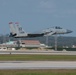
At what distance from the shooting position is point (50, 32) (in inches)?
6324

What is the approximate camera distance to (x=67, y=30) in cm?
16150

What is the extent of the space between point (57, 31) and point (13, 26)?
23.7 m
